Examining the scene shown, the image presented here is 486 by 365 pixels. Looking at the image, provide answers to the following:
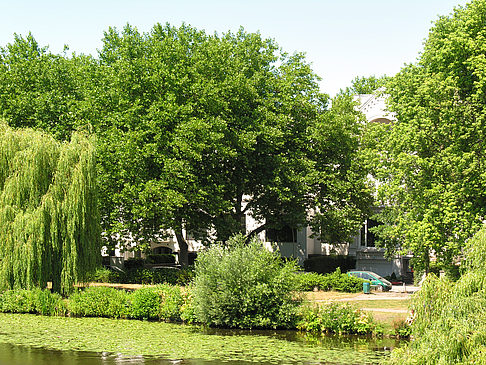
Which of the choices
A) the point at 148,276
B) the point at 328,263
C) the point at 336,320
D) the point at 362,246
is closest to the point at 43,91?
the point at 148,276

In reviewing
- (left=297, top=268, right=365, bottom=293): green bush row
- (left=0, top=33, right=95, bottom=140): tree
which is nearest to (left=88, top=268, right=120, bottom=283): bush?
(left=0, top=33, right=95, bottom=140): tree

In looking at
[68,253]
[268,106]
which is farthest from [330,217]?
[68,253]

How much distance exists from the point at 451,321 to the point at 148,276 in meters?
28.0

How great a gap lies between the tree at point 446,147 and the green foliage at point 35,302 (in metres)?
17.0

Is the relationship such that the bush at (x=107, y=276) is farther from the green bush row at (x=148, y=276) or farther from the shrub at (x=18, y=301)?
the shrub at (x=18, y=301)

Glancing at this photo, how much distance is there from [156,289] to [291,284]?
706 cm

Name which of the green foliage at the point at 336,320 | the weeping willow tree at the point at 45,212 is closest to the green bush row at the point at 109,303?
the weeping willow tree at the point at 45,212

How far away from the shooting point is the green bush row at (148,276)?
38.8m

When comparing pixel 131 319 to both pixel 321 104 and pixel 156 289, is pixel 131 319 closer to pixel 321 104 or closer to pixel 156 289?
pixel 156 289

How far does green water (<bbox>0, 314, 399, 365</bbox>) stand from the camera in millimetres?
19453

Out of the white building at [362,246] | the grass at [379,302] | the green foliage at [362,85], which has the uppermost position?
the green foliage at [362,85]

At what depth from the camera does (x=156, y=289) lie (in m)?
29.3

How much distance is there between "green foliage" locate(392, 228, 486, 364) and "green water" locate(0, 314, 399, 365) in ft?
12.0

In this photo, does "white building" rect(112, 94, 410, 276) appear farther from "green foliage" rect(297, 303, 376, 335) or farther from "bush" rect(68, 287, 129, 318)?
"green foliage" rect(297, 303, 376, 335)
